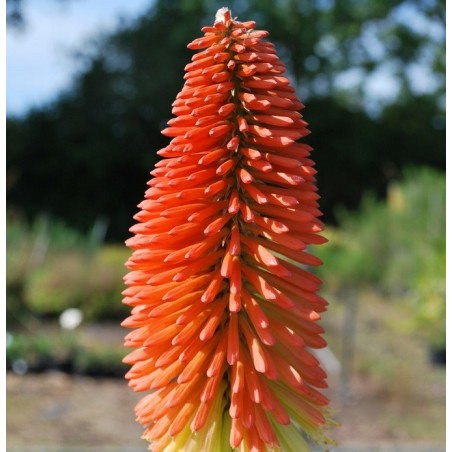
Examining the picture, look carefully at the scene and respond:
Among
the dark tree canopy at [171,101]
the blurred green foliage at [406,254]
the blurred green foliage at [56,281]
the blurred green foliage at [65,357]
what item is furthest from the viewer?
the dark tree canopy at [171,101]

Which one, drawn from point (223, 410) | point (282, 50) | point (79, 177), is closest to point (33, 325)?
point (223, 410)

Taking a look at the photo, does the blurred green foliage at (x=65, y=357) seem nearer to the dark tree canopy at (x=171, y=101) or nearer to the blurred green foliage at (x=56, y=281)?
the blurred green foliage at (x=56, y=281)

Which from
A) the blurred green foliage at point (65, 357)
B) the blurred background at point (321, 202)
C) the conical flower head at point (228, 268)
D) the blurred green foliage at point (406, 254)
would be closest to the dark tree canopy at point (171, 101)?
the blurred background at point (321, 202)

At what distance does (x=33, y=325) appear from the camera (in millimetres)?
10969

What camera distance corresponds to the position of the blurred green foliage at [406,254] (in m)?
10.4

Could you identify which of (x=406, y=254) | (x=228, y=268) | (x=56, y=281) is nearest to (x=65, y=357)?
(x=56, y=281)

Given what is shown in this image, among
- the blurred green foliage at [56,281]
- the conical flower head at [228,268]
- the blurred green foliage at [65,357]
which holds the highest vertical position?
the conical flower head at [228,268]

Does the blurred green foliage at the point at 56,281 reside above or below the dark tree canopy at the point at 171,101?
below

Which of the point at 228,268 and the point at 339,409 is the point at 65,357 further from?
the point at 228,268

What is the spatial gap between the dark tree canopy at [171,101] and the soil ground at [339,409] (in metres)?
12.0

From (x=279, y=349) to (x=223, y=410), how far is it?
0.17 metres

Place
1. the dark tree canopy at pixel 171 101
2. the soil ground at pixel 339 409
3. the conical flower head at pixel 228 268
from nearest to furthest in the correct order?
1. the conical flower head at pixel 228 268
2. the soil ground at pixel 339 409
3. the dark tree canopy at pixel 171 101

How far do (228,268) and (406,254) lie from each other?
12118 mm

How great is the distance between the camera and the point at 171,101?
2134 centimetres
